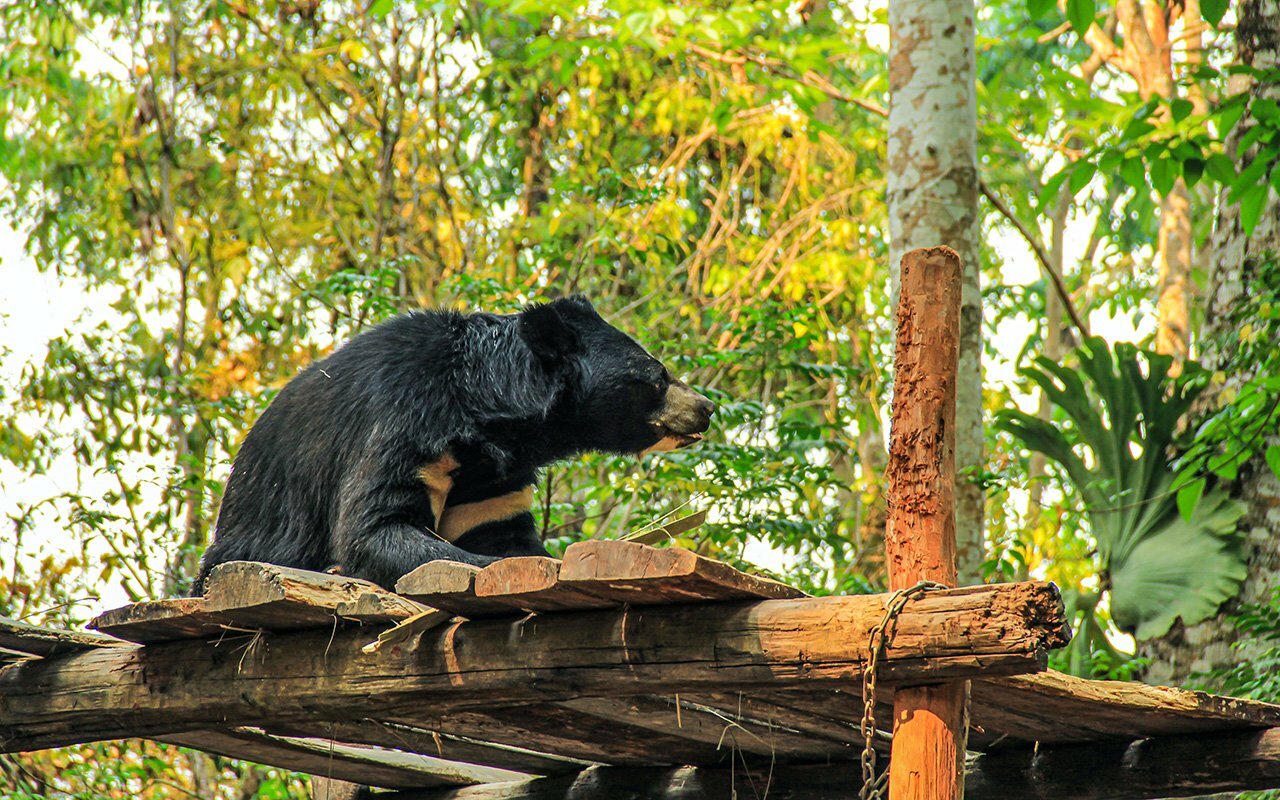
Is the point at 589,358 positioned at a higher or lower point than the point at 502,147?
lower

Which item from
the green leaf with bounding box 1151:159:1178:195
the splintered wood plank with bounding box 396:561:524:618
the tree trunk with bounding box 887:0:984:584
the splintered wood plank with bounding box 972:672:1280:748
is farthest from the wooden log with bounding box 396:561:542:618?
the green leaf with bounding box 1151:159:1178:195

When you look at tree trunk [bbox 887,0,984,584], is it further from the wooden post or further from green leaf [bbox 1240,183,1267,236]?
the wooden post

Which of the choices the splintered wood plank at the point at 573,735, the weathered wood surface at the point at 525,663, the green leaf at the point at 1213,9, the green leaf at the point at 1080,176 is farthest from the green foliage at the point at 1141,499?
the weathered wood surface at the point at 525,663

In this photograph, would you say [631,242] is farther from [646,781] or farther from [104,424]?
[646,781]

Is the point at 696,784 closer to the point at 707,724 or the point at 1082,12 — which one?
the point at 707,724

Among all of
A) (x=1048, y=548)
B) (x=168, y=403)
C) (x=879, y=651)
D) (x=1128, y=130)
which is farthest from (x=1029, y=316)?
(x=879, y=651)

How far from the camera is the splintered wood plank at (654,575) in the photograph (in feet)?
6.76

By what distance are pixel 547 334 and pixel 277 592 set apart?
1451 millimetres

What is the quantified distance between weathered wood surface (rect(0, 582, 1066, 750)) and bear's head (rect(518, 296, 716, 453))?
1250 mm

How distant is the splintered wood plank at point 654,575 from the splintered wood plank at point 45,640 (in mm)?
1379

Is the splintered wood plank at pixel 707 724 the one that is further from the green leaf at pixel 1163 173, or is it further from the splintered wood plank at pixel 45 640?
the green leaf at pixel 1163 173

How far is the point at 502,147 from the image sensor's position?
818 cm

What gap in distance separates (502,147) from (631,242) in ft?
6.18

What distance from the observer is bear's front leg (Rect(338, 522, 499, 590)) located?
300cm
